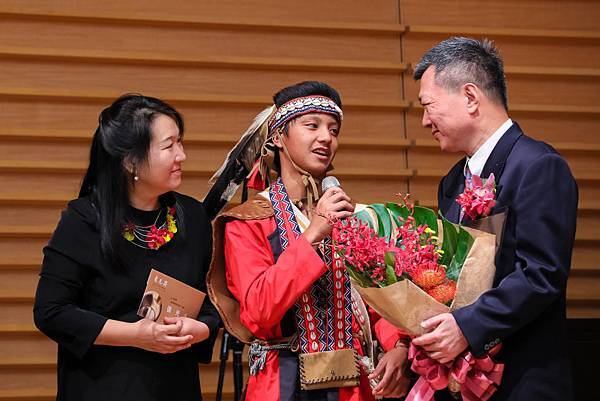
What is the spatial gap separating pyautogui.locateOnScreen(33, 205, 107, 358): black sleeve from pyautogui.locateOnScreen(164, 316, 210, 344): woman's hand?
7.9 inches

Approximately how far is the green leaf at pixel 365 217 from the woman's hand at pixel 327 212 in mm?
77

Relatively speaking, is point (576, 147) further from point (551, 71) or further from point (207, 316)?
point (207, 316)

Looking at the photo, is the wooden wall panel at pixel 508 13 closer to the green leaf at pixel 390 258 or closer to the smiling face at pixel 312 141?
the smiling face at pixel 312 141

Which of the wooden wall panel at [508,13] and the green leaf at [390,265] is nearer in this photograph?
the green leaf at [390,265]

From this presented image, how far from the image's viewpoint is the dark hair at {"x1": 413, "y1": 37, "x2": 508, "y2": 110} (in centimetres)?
245

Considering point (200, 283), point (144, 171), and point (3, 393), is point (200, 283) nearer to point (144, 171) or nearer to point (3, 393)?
point (144, 171)

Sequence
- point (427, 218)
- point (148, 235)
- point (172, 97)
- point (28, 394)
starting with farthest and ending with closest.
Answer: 1. point (172, 97)
2. point (28, 394)
3. point (148, 235)
4. point (427, 218)

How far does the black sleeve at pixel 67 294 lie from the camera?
250 cm

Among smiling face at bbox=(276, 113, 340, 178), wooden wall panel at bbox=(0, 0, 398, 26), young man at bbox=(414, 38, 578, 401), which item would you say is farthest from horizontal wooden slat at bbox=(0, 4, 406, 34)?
young man at bbox=(414, 38, 578, 401)

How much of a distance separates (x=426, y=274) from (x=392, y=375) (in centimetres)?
44

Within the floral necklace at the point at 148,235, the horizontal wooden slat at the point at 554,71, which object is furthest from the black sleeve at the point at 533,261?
the horizontal wooden slat at the point at 554,71

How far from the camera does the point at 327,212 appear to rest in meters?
2.42

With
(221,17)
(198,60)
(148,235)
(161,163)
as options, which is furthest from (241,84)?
(148,235)

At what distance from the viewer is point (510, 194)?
2238 millimetres
